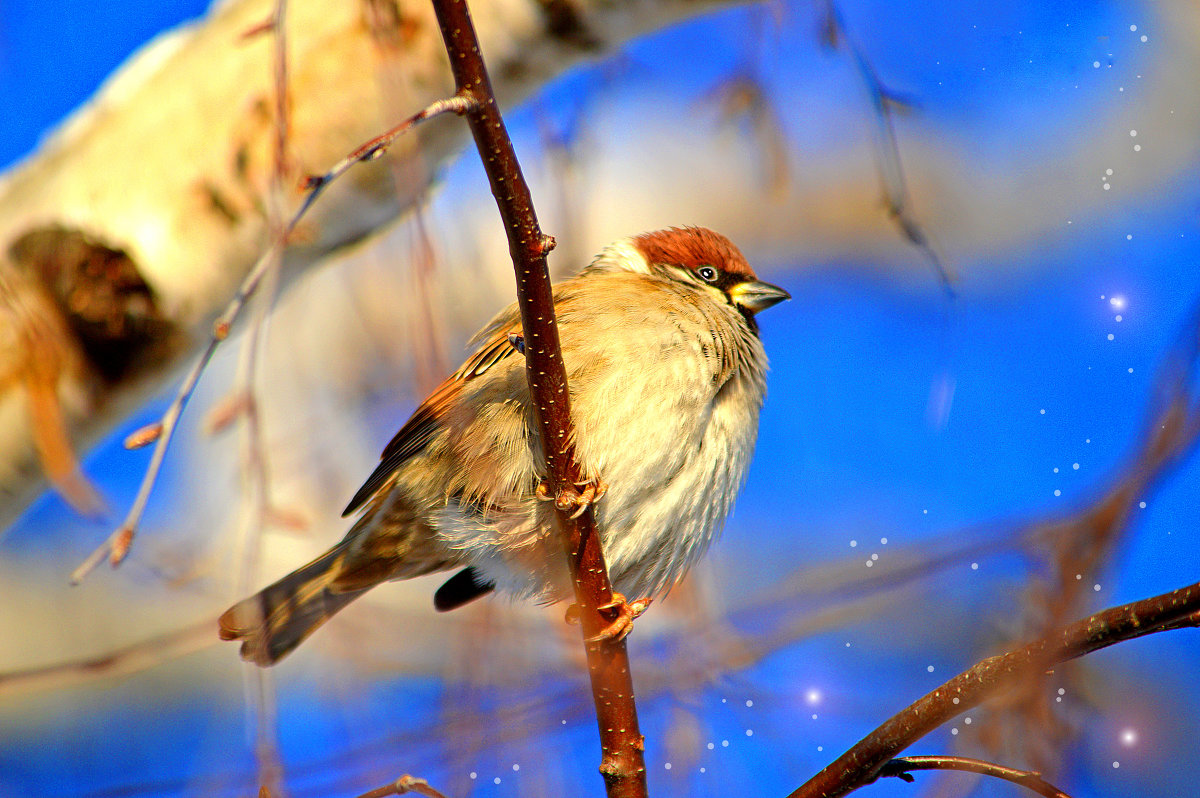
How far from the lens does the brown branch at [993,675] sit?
1.28 meters

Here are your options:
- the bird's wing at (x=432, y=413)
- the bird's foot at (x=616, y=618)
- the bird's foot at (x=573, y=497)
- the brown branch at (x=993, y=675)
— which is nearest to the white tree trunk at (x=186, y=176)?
the bird's wing at (x=432, y=413)

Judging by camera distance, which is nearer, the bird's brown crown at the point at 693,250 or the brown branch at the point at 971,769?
the brown branch at the point at 971,769

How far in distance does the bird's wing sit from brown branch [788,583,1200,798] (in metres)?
1.36

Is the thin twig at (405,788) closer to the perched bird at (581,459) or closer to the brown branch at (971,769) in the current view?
the perched bird at (581,459)

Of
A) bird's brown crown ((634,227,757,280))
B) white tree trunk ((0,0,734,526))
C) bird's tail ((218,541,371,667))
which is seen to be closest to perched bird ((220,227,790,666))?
bird's tail ((218,541,371,667))

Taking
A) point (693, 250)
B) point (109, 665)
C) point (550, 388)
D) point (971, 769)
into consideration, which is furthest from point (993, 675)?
point (693, 250)

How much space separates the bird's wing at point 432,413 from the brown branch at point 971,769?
1377 millimetres

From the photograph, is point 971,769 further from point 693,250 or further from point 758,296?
point 693,250

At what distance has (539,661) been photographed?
3.28 meters

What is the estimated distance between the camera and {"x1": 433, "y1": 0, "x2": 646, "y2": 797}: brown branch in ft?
4.51

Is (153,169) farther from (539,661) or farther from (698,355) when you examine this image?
(539,661)

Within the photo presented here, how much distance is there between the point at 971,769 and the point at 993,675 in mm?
233

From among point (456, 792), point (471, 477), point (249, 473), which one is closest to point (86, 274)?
point (471, 477)

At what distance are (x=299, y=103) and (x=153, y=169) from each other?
0.43 meters
